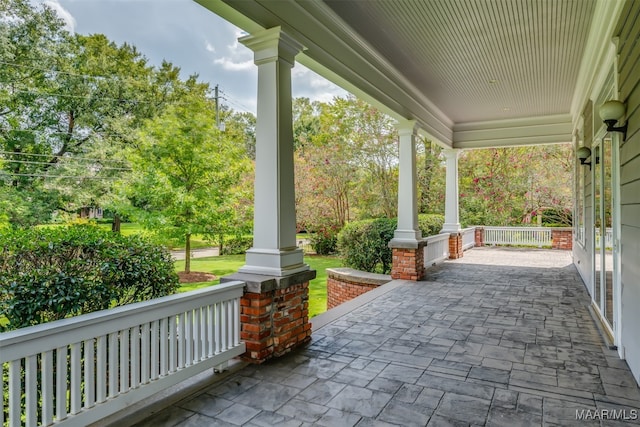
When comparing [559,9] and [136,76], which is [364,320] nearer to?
[559,9]

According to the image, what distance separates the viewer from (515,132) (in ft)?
29.6

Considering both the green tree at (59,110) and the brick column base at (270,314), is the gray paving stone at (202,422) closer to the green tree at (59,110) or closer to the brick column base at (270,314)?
the brick column base at (270,314)

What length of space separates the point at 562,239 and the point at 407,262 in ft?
28.4

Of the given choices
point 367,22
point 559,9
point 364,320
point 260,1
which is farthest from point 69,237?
point 559,9

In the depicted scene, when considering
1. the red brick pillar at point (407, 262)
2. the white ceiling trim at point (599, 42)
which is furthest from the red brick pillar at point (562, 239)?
the red brick pillar at point (407, 262)

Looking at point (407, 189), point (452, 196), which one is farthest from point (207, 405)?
point (452, 196)

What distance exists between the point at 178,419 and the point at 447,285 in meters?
5.11

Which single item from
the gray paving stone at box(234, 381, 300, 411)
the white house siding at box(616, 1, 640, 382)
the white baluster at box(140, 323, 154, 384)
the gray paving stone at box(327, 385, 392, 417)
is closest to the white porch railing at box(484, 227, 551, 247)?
the white house siding at box(616, 1, 640, 382)

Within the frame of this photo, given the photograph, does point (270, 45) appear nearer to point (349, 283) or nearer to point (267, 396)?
point (267, 396)

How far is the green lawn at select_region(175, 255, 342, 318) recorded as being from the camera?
8.73m

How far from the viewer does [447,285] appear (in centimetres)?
638

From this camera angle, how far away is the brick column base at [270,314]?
3109mm

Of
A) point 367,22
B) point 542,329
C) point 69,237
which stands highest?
point 367,22

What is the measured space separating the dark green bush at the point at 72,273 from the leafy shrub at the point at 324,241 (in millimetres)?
10823
